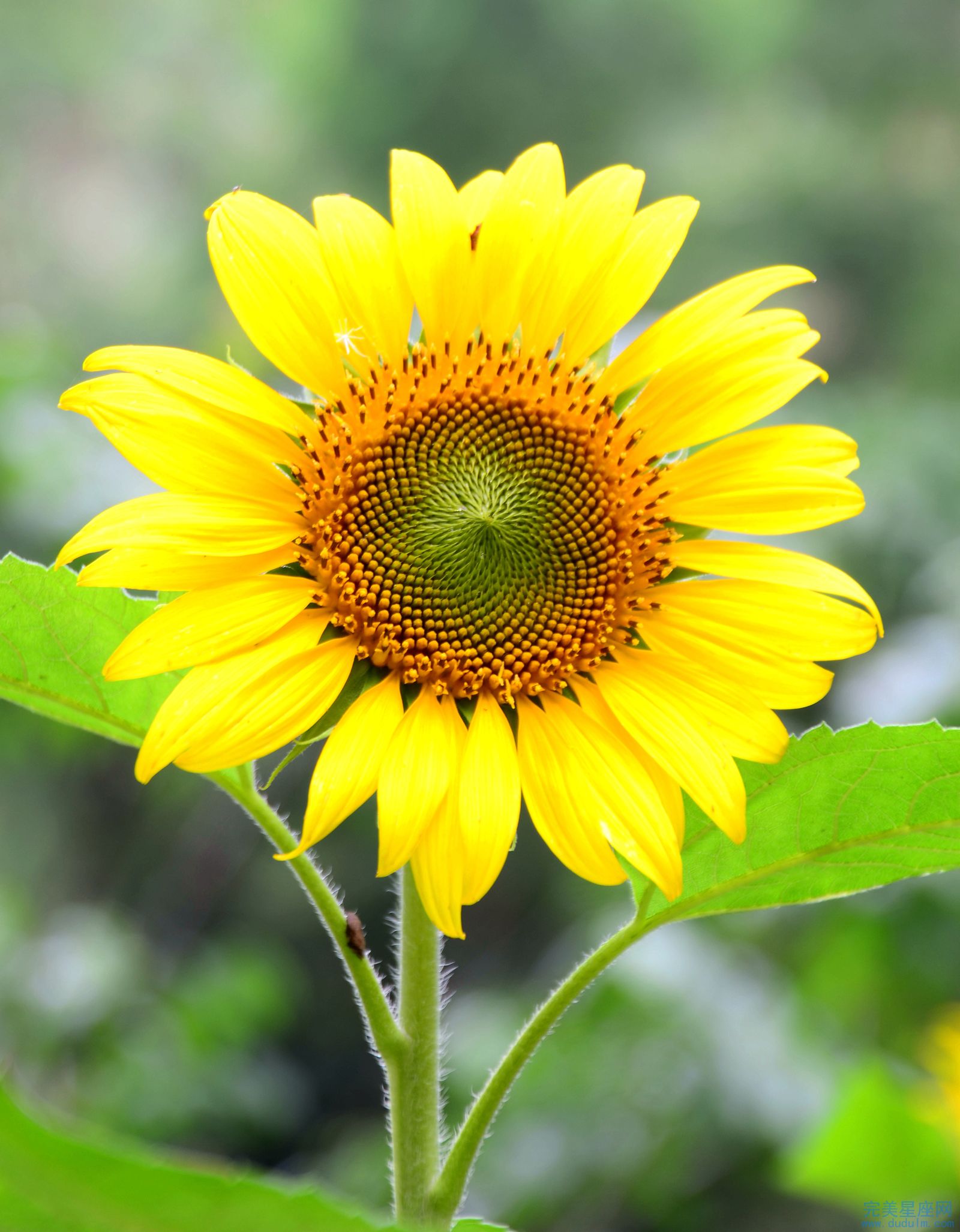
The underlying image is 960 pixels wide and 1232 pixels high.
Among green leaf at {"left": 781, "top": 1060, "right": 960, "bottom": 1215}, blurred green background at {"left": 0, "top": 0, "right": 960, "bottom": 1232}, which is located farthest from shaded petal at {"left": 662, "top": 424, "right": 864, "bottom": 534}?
green leaf at {"left": 781, "top": 1060, "right": 960, "bottom": 1215}

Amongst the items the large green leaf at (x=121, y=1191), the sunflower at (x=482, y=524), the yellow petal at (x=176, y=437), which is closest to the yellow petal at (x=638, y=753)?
the sunflower at (x=482, y=524)

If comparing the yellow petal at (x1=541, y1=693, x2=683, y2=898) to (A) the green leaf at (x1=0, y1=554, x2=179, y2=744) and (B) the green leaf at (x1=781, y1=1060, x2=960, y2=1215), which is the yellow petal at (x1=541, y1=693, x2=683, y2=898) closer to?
(A) the green leaf at (x1=0, y1=554, x2=179, y2=744)

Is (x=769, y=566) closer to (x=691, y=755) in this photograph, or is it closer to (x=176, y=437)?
(x=691, y=755)

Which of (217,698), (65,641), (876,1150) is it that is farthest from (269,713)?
(876,1150)

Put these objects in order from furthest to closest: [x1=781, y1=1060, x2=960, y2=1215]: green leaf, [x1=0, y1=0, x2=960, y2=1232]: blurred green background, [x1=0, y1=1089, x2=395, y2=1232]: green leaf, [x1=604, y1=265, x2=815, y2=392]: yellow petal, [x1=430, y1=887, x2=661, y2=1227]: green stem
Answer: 1. [x1=0, y1=0, x2=960, y2=1232]: blurred green background
2. [x1=781, y1=1060, x2=960, y2=1215]: green leaf
3. [x1=604, y1=265, x2=815, y2=392]: yellow petal
4. [x1=430, y1=887, x2=661, y2=1227]: green stem
5. [x1=0, y1=1089, x2=395, y2=1232]: green leaf

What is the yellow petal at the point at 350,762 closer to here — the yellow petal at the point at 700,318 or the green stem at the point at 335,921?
the green stem at the point at 335,921

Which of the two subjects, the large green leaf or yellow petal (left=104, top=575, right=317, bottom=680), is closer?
the large green leaf
